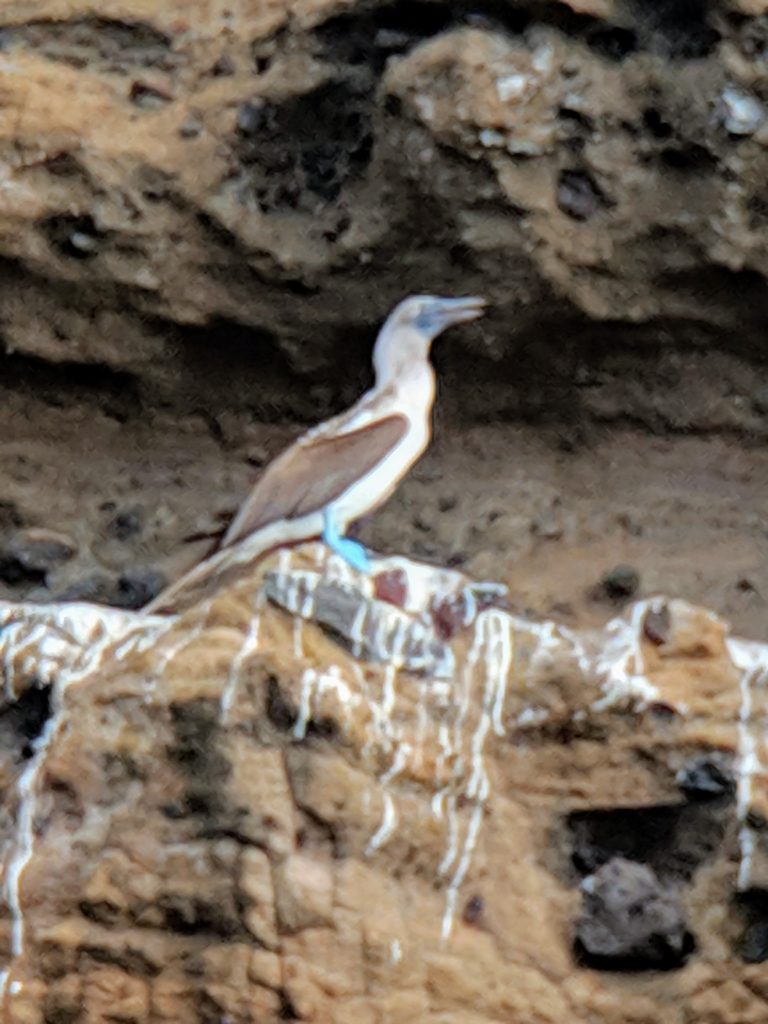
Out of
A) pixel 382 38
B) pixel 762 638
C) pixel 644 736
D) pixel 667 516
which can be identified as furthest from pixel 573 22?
pixel 644 736

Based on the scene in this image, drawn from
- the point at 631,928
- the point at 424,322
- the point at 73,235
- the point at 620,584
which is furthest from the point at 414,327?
the point at 631,928

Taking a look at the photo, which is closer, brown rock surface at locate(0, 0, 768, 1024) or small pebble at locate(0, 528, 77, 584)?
brown rock surface at locate(0, 0, 768, 1024)

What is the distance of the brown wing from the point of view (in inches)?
263

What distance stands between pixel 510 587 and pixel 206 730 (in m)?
1.74

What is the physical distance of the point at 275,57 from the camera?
7570mm

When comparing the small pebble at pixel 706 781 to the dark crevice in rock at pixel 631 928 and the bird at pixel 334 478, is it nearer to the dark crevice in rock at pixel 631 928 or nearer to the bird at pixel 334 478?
the dark crevice in rock at pixel 631 928

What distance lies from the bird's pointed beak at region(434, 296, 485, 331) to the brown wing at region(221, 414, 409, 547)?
585 millimetres

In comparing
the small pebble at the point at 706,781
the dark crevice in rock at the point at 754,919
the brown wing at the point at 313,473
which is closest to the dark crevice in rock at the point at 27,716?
the brown wing at the point at 313,473

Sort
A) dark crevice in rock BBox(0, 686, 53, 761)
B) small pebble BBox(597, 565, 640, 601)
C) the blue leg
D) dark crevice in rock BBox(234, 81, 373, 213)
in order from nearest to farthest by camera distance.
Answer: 1. dark crevice in rock BBox(0, 686, 53, 761)
2. the blue leg
3. small pebble BBox(597, 565, 640, 601)
4. dark crevice in rock BBox(234, 81, 373, 213)

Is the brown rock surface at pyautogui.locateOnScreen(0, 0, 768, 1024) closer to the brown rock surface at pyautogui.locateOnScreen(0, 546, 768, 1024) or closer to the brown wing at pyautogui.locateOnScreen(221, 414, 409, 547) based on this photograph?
the brown rock surface at pyautogui.locateOnScreen(0, 546, 768, 1024)

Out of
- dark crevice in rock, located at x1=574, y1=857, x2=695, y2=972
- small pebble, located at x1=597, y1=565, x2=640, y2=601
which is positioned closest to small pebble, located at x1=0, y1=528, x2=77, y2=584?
small pebble, located at x1=597, y1=565, x2=640, y2=601

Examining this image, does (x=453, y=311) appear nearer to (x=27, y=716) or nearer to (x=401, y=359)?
(x=401, y=359)

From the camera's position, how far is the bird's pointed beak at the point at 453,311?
7289 mm

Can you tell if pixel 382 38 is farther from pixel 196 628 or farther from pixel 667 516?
pixel 196 628
